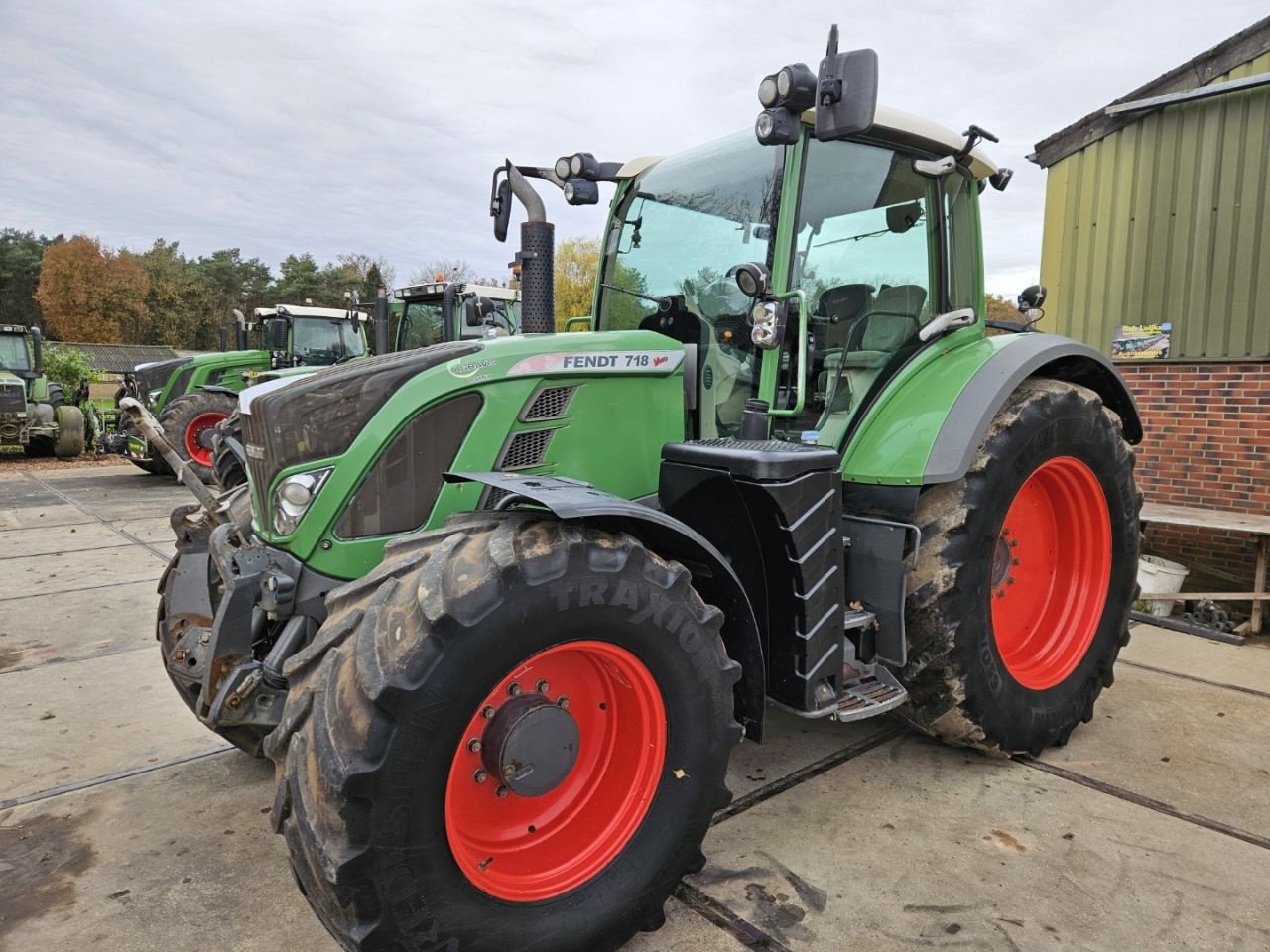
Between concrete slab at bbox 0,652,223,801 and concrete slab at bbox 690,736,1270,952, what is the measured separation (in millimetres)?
2306

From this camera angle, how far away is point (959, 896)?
2.43 meters

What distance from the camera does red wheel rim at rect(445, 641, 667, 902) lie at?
2068mm

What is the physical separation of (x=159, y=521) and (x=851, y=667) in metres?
7.63

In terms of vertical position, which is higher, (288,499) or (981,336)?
(981,336)

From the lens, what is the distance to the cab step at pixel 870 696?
8.93 feet

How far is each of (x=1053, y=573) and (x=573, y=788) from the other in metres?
2.45

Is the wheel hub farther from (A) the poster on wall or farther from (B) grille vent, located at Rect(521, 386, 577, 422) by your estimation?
(A) the poster on wall

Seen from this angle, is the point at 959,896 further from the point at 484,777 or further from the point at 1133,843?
the point at 484,777

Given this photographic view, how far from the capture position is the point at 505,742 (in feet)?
6.64

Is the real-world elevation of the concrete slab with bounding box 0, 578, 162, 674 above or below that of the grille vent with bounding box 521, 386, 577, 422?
below

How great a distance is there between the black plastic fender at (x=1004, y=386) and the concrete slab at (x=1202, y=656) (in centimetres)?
140

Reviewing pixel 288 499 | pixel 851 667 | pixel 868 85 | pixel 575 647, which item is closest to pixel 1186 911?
pixel 851 667

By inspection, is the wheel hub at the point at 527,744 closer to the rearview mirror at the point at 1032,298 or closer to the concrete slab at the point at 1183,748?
the concrete slab at the point at 1183,748

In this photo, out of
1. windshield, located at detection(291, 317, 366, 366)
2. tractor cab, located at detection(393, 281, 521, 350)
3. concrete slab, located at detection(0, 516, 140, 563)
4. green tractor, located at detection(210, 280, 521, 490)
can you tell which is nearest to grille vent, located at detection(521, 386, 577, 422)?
concrete slab, located at detection(0, 516, 140, 563)
